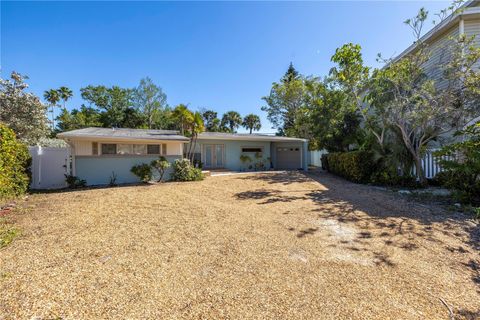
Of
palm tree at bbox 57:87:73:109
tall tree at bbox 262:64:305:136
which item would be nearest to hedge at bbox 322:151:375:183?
tall tree at bbox 262:64:305:136

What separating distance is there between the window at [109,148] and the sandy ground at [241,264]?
17.3 ft

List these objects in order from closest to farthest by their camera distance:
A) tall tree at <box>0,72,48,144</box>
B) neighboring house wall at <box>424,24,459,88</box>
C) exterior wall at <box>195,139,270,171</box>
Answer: neighboring house wall at <box>424,24,459,88</box>, tall tree at <box>0,72,48,144</box>, exterior wall at <box>195,139,270,171</box>

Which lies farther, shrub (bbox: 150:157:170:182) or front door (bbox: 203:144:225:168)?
front door (bbox: 203:144:225:168)

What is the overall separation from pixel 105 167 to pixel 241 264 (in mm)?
9994

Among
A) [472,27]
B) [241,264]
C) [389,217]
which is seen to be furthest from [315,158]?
[241,264]

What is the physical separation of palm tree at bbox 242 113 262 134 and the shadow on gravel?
32.4m

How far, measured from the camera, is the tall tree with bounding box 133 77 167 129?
30516 millimetres

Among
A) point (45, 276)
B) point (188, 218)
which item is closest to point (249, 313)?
point (45, 276)

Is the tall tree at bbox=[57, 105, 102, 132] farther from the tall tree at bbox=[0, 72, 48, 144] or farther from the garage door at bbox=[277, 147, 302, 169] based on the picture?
the garage door at bbox=[277, 147, 302, 169]

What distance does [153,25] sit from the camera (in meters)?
10.9

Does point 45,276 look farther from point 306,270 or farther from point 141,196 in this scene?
point 141,196

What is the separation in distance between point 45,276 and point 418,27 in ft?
41.0

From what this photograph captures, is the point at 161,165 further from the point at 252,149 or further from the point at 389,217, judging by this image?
the point at 389,217

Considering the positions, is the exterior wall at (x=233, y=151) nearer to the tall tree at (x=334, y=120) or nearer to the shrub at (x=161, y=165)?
the shrub at (x=161, y=165)
